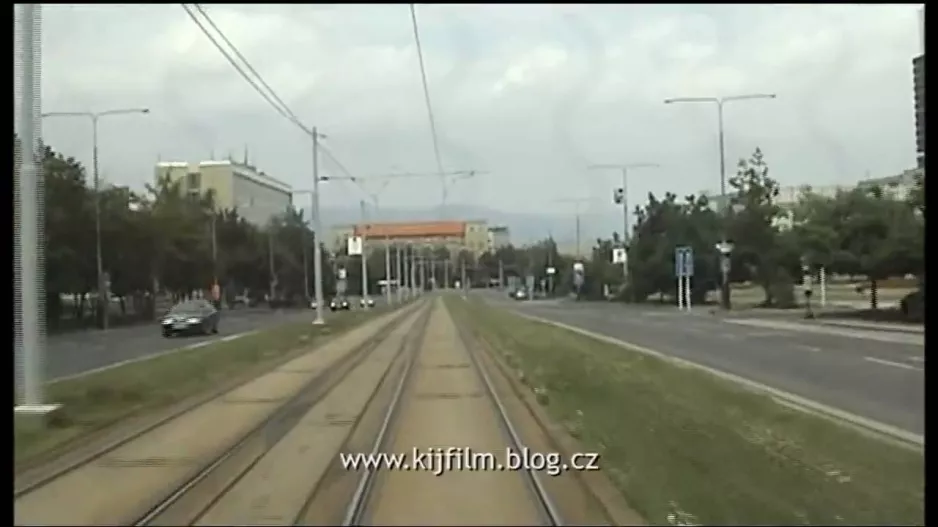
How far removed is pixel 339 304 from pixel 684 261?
26709 millimetres

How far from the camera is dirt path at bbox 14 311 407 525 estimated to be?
23.9ft

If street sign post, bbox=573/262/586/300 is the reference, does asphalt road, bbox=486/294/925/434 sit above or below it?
below

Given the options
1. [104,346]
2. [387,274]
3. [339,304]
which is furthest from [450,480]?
[387,274]

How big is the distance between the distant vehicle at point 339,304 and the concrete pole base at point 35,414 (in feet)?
179

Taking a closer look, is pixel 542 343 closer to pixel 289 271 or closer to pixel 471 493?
pixel 471 493

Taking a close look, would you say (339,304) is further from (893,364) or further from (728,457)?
(728,457)

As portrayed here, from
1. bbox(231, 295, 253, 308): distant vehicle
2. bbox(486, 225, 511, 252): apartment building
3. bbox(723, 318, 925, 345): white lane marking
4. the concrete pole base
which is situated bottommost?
bbox(723, 318, 925, 345): white lane marking

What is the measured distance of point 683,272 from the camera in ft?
159

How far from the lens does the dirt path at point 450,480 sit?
7.50 m

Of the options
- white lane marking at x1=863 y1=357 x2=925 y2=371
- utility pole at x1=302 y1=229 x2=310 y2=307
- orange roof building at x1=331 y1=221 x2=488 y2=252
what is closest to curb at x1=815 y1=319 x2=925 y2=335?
white lane marking at x1=863 y1=357 x2=925 y2=371

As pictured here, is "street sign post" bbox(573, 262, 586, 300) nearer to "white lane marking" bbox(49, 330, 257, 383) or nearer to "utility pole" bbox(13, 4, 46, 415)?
"white lane marking" bbox(49, 330, 257, 383)

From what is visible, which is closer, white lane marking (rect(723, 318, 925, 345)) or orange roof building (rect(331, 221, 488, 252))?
white lane marking (rect(723, 318, 925, 345))

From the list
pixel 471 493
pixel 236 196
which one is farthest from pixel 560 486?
pixel 236 196

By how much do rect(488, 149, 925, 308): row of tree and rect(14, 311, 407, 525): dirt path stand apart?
625cm
